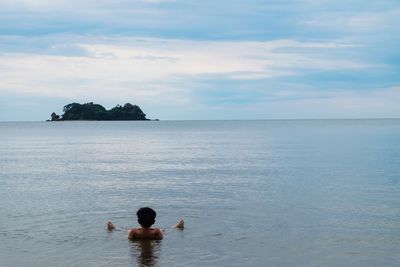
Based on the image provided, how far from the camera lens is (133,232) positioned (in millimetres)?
20062

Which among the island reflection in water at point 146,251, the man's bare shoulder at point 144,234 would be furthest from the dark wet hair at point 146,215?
the island reflection in water at point 146,251

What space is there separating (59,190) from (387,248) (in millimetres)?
22164

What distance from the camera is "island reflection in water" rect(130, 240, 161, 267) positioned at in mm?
17297

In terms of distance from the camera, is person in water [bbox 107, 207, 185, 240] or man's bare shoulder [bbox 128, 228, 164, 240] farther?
man's bare shoulder [bbox 128, 228, 164, 240]

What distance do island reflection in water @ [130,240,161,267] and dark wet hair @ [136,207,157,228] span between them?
64 centimetres

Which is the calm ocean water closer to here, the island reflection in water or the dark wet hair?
the island reflection in water

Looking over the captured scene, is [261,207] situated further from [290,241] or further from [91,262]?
[91,262]

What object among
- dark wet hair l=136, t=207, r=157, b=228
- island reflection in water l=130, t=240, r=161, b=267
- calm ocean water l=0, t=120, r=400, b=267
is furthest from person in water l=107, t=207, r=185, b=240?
calm ocean water l=0, t=120, r=400, b=267

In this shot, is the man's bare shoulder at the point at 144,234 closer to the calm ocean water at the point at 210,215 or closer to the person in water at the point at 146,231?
the person in water at the point at 146,231

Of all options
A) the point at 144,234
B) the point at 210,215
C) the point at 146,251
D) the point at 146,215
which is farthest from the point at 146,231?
the point at 210,215

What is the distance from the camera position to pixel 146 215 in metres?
19.4

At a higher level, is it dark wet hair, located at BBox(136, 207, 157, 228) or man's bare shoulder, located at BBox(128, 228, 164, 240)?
dark wet hair, located at BBox(136, 207, 157, 228)

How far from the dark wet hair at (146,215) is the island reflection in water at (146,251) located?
641 mm

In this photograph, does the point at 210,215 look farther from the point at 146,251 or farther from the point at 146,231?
the point at 146,251
